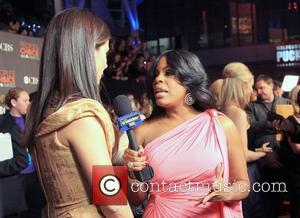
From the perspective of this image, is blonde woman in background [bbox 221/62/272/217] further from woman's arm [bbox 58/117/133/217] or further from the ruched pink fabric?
woman's arm [bbox 58/117/133/217]

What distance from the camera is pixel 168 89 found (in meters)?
2.25

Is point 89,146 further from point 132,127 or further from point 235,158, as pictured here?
point 235,158

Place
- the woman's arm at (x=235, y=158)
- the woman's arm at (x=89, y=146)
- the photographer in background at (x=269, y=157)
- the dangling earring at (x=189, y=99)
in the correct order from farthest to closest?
the photographer in background at (x=269, y=157) → the dangling earring at (x=189, y=99) → the woman's arm at (x=235, y=158) → the woman's arm at (x=89, y=146)

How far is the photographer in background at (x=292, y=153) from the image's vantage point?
13.1 ft

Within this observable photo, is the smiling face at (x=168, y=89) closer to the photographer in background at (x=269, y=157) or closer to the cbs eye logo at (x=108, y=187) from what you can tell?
the cbs eye logo at (x=108, y=187)

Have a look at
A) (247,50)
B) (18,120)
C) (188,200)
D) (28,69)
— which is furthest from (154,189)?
(247,50)

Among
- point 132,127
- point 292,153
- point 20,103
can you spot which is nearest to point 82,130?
point 132,127

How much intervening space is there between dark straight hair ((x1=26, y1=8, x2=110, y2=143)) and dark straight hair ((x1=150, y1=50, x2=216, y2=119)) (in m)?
0.59

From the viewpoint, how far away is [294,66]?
24.0 metres

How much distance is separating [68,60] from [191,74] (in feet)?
2.48

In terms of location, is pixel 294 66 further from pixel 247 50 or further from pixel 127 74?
pixel 127 74

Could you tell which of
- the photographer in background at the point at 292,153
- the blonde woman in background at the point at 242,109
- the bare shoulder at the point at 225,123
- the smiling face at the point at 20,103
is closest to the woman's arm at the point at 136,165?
the bare shoulder at the point at 225,123

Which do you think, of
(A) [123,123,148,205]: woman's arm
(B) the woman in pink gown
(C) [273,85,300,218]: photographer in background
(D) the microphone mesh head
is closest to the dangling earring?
(B) the woman in pink gown

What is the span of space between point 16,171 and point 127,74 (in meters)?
5.08
